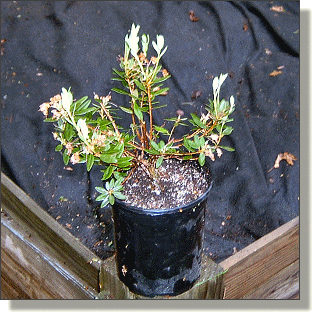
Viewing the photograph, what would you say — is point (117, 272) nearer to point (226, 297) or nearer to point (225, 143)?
point (226, 297)

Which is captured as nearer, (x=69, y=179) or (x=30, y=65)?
(x=69, y=179)

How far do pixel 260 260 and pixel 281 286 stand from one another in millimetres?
293

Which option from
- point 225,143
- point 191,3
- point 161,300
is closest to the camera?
point 161,300

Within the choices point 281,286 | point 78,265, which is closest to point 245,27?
point 281,286

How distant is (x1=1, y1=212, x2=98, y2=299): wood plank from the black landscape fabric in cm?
14

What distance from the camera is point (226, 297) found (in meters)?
1.45

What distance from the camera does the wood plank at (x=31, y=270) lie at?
5.08ft

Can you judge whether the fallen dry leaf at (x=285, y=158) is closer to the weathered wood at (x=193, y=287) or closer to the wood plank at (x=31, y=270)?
the weathered wood at (x=193, y=287)

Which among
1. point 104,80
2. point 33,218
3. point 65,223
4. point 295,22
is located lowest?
point 65,223

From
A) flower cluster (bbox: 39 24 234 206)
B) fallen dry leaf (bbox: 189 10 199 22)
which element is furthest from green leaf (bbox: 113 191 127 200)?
fallen dry leaf (bbox: 189 10 199 22)

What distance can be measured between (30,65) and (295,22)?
139 centimetres

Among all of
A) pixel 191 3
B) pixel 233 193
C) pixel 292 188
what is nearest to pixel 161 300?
pixel 233 193

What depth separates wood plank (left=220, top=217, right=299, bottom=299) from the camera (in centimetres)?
144

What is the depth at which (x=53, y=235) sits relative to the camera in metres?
1.53
